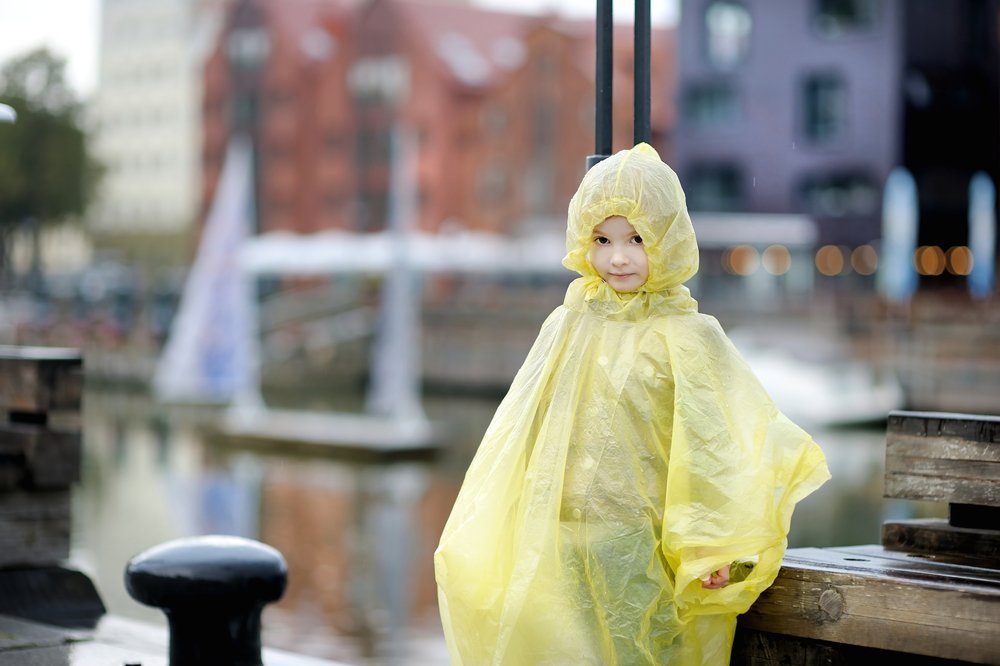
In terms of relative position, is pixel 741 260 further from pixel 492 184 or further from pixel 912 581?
pixel 912 581

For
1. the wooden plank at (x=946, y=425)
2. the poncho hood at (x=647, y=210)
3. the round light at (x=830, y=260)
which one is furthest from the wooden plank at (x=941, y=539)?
the round light at (x=830, y=260)

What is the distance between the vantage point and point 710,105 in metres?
47.5

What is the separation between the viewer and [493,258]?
43.3 metres

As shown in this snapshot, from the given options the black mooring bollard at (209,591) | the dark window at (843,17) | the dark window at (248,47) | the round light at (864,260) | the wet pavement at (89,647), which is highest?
the dark window at (248,47)

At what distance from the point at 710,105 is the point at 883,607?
4537 centimetres

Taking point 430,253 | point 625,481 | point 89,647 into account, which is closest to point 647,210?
point 625,481

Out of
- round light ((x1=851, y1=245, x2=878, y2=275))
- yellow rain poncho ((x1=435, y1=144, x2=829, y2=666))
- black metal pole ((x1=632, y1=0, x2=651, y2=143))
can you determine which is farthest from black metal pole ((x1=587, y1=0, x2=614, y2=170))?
round light ((x1=851, y1=245, x2=878, y2=275))

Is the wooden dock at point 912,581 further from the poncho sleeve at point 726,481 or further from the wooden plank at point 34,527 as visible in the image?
the wooden plank at point 34,527

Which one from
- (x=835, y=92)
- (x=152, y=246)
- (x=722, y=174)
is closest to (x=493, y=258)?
(x=722, y=174)

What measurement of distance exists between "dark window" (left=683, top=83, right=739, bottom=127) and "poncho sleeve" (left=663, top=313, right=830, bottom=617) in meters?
44.7

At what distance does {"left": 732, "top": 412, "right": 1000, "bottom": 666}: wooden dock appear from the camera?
317cm

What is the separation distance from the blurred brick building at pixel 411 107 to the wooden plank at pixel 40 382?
41064mm

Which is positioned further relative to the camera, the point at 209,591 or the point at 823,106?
the point at 823,106

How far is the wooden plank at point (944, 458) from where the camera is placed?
3580 millimetres
